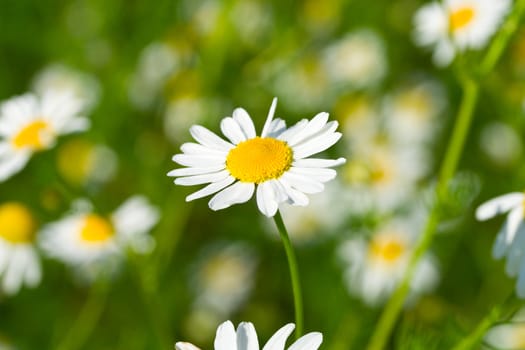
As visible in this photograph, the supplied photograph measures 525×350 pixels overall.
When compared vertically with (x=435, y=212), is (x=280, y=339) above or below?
below

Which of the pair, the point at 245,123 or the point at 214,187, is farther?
the point at 245,123

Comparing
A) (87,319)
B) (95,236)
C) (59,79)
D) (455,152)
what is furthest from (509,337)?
(59,79)

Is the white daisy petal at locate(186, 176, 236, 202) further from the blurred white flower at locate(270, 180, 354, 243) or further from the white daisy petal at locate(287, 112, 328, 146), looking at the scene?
the blurred white flower at locate(270, 180, 354, 243)

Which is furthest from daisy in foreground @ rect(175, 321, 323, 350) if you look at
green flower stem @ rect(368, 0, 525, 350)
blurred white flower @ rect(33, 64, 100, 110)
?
blurred white flower @ rect(33, 64, 100, 110)

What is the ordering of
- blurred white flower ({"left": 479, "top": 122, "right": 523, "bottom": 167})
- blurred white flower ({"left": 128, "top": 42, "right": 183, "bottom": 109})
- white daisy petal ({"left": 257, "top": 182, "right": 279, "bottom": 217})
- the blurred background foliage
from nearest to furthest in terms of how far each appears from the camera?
white daisy petal ({"left": 257, "top": 182, "right": 279, "bottom": 217})
the blurred background foliage
blurred white flower ({"left": 479, "top": 122, "right": 523, "bottom": 167})
blurred white flower ({"left": 128, "top": 42, "right": 183, "bottom": 109})

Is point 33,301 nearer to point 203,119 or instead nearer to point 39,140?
point 203,119

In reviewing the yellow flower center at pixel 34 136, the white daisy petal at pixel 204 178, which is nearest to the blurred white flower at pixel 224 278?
the yellow flower center at pixel 34 136

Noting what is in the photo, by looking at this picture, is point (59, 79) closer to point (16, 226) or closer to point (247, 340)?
point (16, 226)
